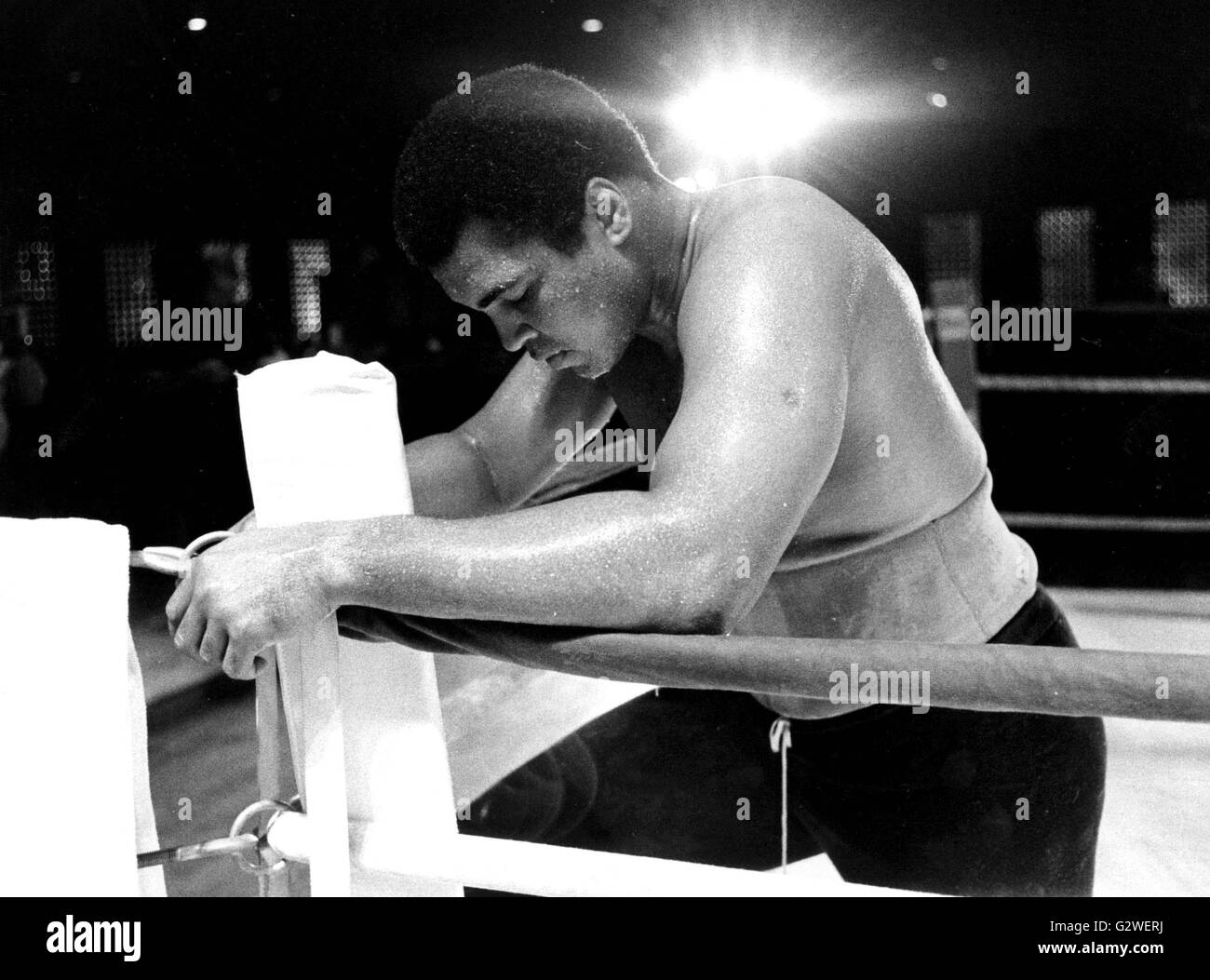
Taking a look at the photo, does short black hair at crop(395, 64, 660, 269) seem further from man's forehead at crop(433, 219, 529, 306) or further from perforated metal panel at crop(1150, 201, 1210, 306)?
perforated metal panel at crop(1150, 201, 1210, 306)

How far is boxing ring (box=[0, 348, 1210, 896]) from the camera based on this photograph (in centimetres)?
43

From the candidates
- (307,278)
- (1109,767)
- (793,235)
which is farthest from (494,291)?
(1109,767)

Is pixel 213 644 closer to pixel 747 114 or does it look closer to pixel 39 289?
pixel 747 114

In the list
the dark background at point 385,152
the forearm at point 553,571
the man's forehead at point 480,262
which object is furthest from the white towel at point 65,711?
the dark background at point 385,152

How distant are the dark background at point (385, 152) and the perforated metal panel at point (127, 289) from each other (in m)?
0.01

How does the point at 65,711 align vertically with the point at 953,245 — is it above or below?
below

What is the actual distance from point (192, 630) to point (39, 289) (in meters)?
0.76


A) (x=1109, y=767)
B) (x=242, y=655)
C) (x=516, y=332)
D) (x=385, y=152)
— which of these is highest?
(x=385, y=152)

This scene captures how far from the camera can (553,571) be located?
0.49 meters

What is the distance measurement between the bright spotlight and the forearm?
19.7 inches

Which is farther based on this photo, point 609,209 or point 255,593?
point 609,209

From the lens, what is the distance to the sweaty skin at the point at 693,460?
49 centimetres

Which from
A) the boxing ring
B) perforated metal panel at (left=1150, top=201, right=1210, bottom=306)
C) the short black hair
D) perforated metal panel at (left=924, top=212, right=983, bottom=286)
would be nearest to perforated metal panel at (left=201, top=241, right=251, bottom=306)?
the short black hair

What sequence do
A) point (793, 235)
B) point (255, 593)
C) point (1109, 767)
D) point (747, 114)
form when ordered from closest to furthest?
point (255, 593) < point (793, 235) < point (747, 114) < point (1109, 767)
